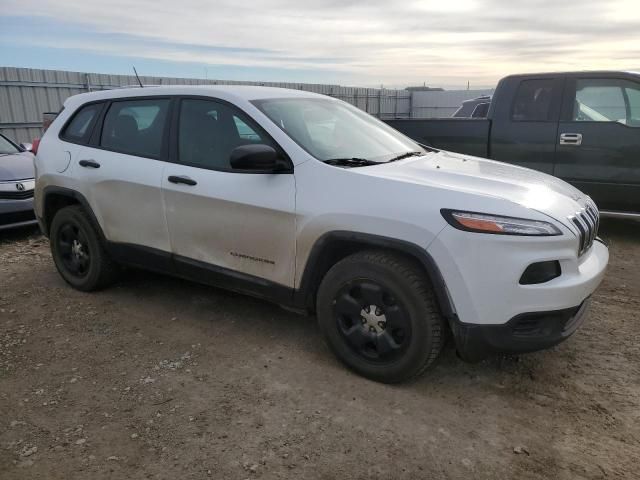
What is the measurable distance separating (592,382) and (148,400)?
2620mm

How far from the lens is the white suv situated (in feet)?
8.89

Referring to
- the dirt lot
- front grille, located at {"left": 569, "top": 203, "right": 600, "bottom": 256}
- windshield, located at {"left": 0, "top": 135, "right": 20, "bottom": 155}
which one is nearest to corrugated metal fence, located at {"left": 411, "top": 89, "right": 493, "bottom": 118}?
windshield, located at {"left": 0, "top": 135, "right": 20, "bottom": 155}

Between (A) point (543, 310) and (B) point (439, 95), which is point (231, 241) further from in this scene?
(B) point (439, 95)

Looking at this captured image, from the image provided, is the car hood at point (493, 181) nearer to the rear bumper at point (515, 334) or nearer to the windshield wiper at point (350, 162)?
the windshield wiper at point (350, 162)

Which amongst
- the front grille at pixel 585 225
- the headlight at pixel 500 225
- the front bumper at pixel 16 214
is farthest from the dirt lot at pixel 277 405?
the front bumper at pixel 16 214

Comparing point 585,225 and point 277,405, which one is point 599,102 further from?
point 277,405

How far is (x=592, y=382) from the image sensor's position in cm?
313

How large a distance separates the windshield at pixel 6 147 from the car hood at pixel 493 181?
20.9ft

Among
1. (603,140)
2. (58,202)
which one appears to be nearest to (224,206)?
(58,202)

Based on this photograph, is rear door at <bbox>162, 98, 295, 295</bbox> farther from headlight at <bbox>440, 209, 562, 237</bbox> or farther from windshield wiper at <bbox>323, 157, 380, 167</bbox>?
headlight at <bbox>440, 209, 562, 237</bbox>

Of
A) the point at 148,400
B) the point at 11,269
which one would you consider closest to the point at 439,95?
Result: the point at 11,269

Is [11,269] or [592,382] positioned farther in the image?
[11,269]

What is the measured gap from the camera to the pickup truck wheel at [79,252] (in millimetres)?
4473

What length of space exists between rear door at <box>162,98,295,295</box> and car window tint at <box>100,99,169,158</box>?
0.21 m
